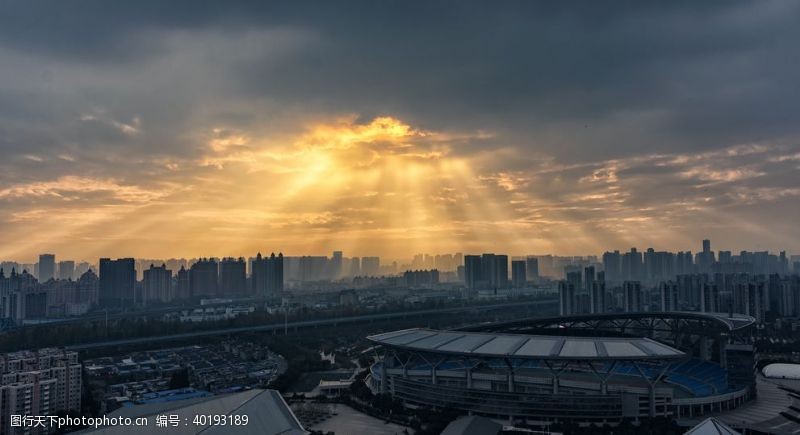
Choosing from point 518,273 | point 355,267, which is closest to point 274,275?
point 518,273

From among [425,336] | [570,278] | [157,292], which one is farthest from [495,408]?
[157,292]

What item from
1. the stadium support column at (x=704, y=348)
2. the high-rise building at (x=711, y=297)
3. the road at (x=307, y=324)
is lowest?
the road at (x=307, y=324)

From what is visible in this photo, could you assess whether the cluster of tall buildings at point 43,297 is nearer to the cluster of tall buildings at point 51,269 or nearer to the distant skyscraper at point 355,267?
the cluster of tall buildings at point 51,269

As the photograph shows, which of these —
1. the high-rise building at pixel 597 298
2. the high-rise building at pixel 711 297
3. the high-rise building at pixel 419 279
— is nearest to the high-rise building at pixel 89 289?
the high-rise building at pixel 419 279

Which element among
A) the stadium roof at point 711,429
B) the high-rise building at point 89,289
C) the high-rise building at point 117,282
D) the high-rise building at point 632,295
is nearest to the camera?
the stadium roof at point 711,429

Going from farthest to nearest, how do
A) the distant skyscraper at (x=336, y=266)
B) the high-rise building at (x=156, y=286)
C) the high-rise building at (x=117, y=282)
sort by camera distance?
the distant skyscraper at (x=336, y=266)
the high-rise building at (x=156, y=286)
the high-rise building at (x=117, y=282)

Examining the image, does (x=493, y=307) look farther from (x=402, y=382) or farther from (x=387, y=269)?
(x=387, y=269)

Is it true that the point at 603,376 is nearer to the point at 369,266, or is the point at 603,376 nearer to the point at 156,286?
the point at 156,286
